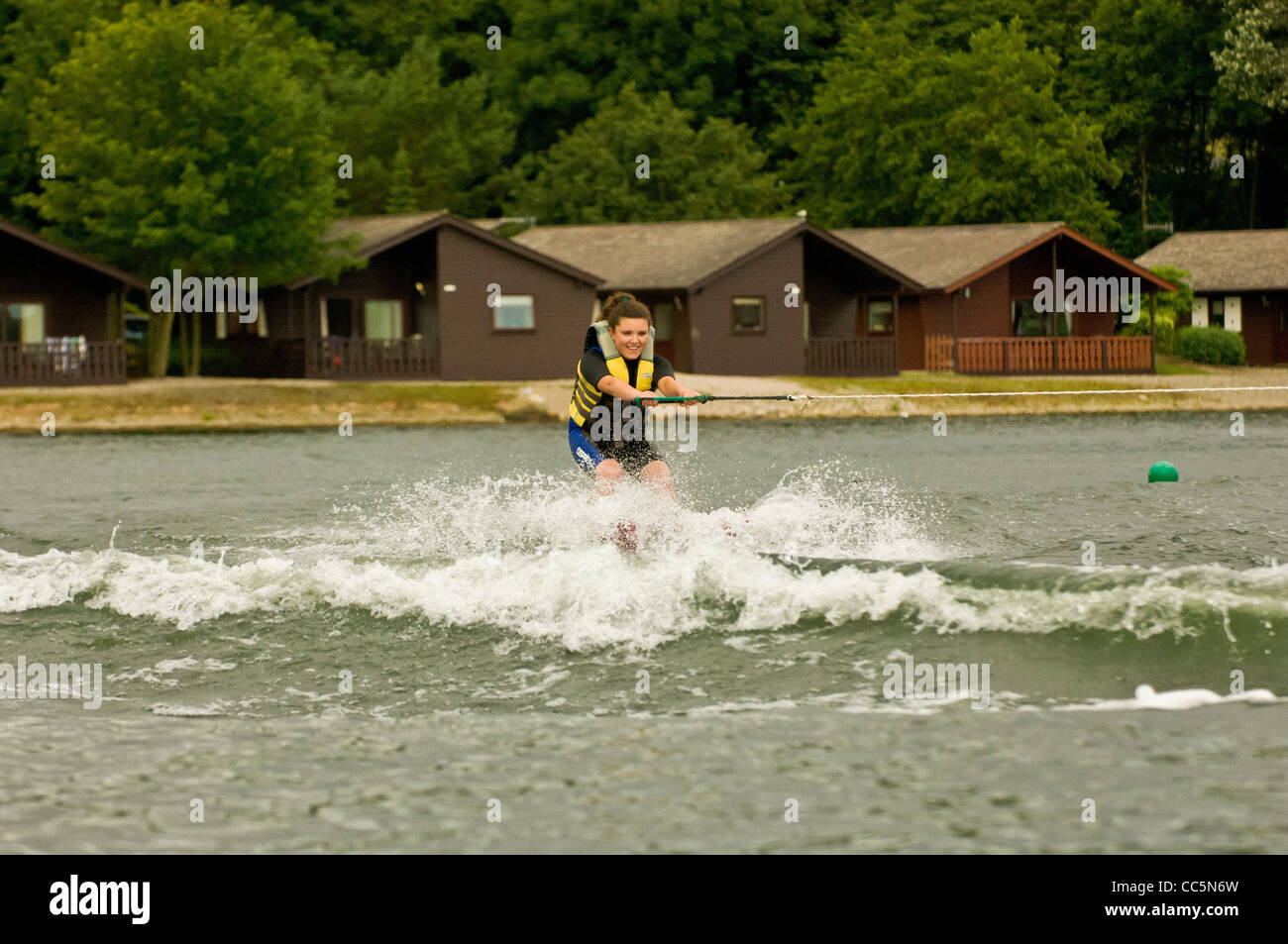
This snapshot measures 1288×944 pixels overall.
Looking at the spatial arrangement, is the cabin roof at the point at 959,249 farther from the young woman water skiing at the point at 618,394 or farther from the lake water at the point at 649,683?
the young woman water skiing at the point at 618,394

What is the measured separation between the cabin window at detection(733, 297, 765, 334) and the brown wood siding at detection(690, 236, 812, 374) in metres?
0.19

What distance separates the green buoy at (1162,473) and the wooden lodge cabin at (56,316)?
32501 millimetres

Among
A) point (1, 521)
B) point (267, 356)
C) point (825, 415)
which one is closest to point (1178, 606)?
point (1, 521)

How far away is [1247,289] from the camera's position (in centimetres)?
6750

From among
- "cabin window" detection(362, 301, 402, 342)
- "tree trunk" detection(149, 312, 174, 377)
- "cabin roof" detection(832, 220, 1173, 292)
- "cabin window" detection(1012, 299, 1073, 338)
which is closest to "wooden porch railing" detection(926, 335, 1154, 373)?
"cabin roof" detection(832, 220, 1173, 292)

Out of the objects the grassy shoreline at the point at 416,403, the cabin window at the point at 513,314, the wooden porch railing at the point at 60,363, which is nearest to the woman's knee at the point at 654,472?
the grassy shoreline at the point at 416,403

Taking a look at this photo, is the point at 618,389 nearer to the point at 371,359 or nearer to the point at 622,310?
the point at 622,310

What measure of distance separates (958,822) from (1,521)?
17.0m

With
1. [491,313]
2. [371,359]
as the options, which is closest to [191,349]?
[371,359]

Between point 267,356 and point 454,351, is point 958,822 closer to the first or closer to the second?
point 454,351

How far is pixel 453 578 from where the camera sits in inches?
539

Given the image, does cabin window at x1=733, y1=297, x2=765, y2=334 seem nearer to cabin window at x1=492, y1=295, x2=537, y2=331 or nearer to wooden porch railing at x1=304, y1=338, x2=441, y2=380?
cabin window at x1=492, y1=295, x2=537, y2=331

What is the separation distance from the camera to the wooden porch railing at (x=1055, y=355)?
2340 inches

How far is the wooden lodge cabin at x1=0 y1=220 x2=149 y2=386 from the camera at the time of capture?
50.4 m
